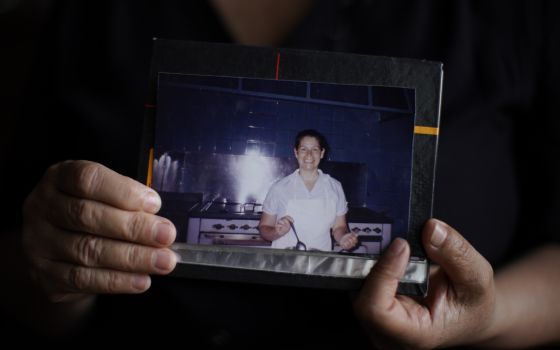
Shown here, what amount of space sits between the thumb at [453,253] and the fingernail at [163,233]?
0.26 metres

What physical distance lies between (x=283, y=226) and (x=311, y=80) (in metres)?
0.16

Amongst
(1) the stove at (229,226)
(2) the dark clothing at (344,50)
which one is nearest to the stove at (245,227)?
(1) the stove at (229,226)

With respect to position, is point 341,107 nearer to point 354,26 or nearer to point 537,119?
point 354,26

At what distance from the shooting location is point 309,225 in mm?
498

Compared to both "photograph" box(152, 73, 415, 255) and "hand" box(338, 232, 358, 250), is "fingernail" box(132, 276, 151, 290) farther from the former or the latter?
"hand" box(338, 232, 358, 250)

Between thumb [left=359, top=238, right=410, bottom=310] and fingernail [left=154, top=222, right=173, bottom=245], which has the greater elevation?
fingernail [left=154, top=222, right=173, bottom=245]

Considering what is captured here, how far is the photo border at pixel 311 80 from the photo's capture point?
1.63ft

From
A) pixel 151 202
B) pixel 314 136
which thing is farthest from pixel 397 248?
pixel 151 202

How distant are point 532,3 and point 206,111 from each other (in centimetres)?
48

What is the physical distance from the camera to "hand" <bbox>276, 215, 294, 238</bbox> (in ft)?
1.63

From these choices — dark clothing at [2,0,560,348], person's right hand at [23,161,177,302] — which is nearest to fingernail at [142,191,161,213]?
person's right hand at [23,161,177,302]

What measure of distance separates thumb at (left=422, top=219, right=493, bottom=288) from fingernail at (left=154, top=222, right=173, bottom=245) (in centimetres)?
26

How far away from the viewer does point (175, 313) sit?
2.32 feet

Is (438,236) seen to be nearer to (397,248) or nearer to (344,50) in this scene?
(397,248)
